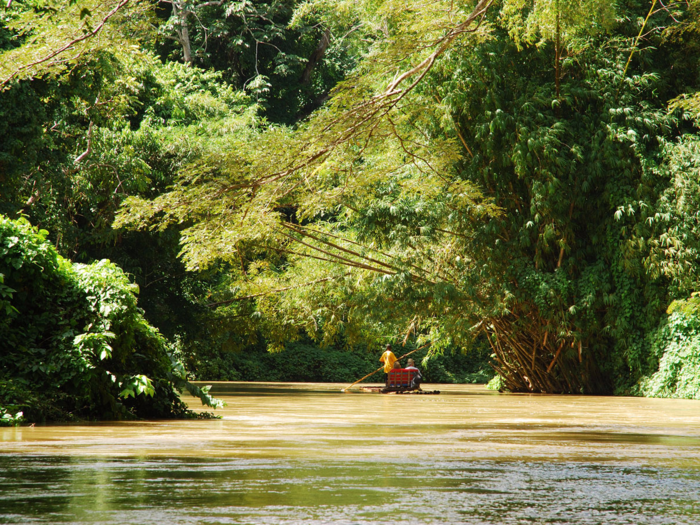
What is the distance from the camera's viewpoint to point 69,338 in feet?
25.7

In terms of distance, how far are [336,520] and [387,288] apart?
46.7 feet

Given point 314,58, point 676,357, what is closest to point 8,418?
point 676,357

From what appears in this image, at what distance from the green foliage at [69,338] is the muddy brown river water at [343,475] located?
1.63 ft

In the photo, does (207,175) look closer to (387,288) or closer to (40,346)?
(387,288)

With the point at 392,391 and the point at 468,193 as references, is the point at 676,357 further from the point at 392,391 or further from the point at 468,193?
the point at 392,391

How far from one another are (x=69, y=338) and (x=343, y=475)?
4541 mm

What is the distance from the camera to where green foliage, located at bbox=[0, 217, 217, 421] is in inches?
301

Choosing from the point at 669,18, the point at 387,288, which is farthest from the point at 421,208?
the point at 669,18

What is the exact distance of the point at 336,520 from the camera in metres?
2.84

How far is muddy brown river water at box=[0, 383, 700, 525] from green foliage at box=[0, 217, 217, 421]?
0.50 m

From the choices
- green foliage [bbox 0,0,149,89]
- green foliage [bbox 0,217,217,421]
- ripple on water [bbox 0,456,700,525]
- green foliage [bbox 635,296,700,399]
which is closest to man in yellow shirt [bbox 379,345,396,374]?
green foliage [bbox 635,296,700,399]

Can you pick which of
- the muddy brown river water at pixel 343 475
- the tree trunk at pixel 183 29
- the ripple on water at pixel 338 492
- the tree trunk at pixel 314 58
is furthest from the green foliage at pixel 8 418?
the tree trunk at pixel 314 58

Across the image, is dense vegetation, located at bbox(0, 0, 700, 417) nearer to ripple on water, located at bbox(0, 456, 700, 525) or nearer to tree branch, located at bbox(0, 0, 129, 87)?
tree branch, located at bbox(0, 0, 129, 87)

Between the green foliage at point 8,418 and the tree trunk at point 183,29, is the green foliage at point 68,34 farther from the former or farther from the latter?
the tree trunk at point 183,29
